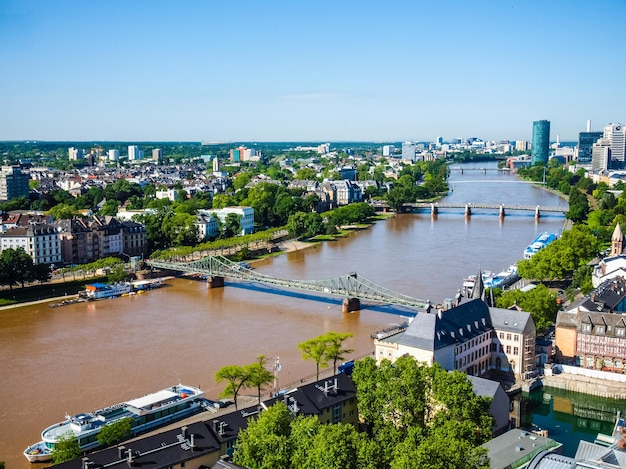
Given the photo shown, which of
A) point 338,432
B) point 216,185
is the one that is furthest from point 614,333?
point 216,185

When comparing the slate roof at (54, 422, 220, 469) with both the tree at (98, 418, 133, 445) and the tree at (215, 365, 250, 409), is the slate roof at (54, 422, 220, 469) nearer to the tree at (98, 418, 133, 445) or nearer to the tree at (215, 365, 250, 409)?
the tree at (98, 418, 133, 445)

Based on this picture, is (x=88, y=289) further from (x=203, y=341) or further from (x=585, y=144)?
(x=585, y=144)

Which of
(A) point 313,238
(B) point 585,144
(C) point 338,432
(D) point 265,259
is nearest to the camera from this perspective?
(C) point 338,432

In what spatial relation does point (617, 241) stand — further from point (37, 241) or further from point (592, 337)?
point (37, 241)

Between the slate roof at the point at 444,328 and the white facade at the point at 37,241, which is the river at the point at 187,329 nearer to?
the slate roof at the point at 444,328

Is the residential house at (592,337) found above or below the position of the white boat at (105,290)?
above

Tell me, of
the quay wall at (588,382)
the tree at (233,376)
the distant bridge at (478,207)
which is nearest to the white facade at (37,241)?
the tree at (233,376)
